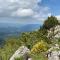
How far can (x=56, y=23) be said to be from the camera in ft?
113

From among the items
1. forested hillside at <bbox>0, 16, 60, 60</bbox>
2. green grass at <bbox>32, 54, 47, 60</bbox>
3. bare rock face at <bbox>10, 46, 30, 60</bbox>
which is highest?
forested hillside at <bbox>0, 16, 60, 60</bbox>

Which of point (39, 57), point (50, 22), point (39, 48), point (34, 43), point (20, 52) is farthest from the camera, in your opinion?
point (50, 22)

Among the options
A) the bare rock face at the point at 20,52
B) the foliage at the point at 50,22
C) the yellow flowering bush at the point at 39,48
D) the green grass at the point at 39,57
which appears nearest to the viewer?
the green grass at the point at 39,57

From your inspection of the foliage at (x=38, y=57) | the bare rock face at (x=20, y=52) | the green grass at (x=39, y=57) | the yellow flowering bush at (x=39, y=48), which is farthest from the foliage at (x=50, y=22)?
the green grass at (x=39, y=57)

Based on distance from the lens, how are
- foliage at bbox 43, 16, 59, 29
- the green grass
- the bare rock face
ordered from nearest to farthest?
1. the green grass
2. the bare rock face
3. foliage at bbox 43, 16, 59, 29

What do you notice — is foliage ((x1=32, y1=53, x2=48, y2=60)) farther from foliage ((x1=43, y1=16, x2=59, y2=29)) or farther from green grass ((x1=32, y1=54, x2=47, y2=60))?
foliage ((x1=43, y1=16, x2=59, y2=29))

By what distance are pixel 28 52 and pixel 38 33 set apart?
7699 millimetres

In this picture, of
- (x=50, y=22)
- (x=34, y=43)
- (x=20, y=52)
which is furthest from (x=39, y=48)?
(x=50, y=22)

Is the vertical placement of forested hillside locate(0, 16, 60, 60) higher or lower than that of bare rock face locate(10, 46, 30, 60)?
higher

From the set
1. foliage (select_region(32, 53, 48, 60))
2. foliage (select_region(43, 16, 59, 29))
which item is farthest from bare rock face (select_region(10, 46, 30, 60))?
foliage (select_region(43, 16, 59, 29))

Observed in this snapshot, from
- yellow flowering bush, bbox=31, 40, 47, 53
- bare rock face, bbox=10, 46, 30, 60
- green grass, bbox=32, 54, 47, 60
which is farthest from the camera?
yellow flowering bush, bbox=31, 40, 47, 53

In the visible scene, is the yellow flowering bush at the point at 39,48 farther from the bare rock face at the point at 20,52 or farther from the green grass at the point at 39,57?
the green grass at the point at 39,57

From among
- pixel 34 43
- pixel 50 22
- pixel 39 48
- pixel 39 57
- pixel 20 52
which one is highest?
pixel 50 22

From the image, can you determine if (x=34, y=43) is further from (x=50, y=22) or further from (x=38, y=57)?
(x=50, y=22)
